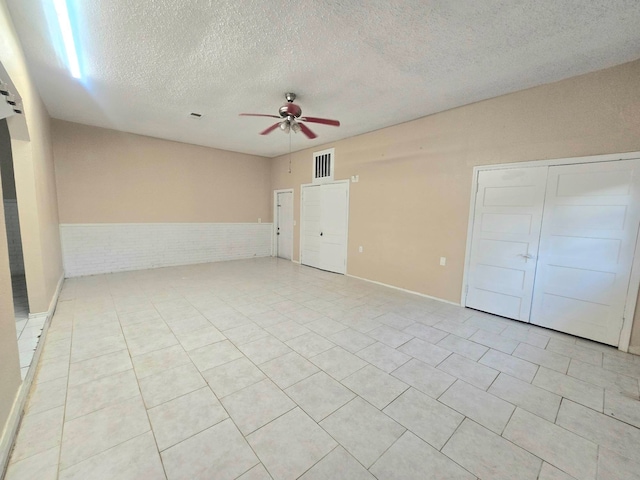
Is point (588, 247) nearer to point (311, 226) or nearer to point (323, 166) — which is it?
point (323, 166)

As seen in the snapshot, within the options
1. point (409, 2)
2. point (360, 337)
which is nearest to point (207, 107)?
point (409, 2)

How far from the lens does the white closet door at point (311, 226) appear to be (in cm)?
621

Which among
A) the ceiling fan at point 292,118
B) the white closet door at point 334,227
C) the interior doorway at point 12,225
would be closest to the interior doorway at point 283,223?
the white closet door at point 334,227

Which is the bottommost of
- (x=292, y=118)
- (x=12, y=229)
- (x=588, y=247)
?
(x=12, y=229)

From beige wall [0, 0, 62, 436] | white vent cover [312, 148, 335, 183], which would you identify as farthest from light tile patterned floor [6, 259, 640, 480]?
white vent cover [312, 148, 335, 183]

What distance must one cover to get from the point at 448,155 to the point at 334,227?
2.67 m

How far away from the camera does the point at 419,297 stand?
167 inches

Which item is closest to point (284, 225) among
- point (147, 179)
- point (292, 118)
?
point (147, 179)

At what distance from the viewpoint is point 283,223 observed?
7457mm

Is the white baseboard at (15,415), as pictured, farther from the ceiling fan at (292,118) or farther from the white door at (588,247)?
the white door at (588,247)

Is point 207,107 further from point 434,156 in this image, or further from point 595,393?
point 595,393

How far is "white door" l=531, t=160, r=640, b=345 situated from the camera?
8.78 ft

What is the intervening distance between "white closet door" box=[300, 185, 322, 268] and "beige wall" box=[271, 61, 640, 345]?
913 mm

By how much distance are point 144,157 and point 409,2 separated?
5.72 metres
